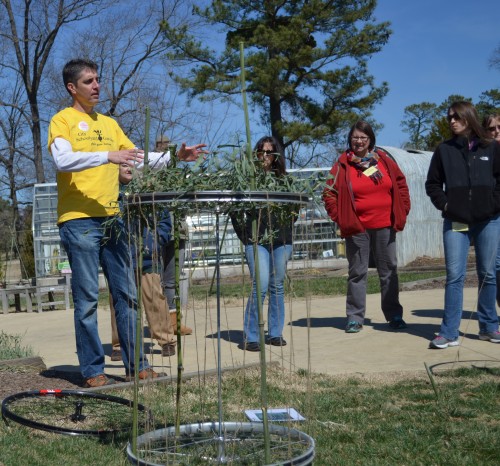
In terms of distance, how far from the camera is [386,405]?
4855 millimetres

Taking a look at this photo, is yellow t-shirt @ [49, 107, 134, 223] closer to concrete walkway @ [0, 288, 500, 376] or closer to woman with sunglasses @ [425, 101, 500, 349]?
concrete walkway @ [0, 288, 500, 376]

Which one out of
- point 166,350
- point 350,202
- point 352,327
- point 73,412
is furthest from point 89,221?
point 352,327

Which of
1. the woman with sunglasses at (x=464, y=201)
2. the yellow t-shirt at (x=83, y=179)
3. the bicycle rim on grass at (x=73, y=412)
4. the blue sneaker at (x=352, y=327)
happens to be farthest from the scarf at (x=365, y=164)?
the bicycle rim on grass at (x=73, y=412)

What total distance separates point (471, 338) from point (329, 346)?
1.23m

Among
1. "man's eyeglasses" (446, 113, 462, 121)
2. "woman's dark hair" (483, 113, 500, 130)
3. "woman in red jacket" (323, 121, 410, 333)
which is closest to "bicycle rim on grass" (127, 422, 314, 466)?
"man's eyeglasses" (446, 113, 462, 121)

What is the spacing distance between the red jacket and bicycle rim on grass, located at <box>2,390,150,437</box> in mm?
3389

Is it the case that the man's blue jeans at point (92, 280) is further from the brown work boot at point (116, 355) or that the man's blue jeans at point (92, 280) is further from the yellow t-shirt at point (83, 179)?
the brown work boot at point (116, 355)

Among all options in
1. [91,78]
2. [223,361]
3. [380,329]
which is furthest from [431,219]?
[91,78]

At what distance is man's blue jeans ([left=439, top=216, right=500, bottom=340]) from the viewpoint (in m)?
6.75

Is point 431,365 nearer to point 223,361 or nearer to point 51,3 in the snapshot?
point 223,361

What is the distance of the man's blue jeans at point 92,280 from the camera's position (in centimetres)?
543

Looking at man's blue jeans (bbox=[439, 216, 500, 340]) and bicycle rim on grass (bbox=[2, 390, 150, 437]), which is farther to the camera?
Answer: man's blue jeans (bbox=[439, 216, 500, 340])

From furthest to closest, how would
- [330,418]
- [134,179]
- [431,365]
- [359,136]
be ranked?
1. [359,136]
2. [431,365]
3. [330,418]
4. [134,179]

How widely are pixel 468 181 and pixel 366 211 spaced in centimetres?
125
